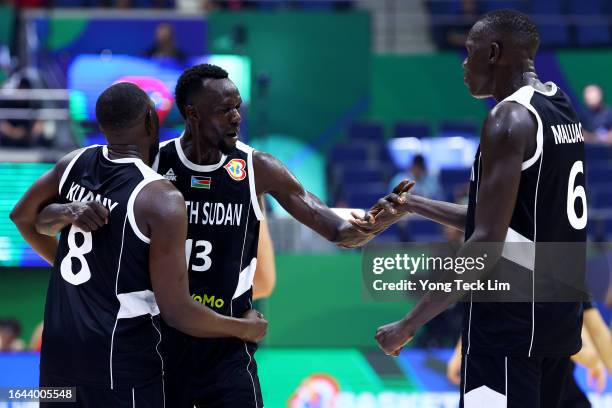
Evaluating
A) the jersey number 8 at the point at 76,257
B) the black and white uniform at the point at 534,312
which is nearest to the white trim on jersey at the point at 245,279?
the jersey number 8 at the point at 76,257

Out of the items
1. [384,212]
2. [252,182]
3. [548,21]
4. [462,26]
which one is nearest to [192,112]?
[252,182]

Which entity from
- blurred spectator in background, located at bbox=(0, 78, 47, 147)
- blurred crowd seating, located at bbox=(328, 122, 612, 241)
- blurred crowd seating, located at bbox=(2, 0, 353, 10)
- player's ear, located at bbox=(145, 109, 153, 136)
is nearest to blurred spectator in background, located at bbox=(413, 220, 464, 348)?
player's ear, located at bbox=(145, 109, 153, 136)

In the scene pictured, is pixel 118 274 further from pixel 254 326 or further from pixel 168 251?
pixel 254 326

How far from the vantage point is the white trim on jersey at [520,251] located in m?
3.88

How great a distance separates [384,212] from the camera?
187 inches

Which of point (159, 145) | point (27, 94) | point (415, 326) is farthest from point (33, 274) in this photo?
point (27, 94)

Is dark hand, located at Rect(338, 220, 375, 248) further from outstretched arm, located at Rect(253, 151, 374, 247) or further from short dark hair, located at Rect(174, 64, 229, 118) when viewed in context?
short dark hair, located at Rect(174, 64, 229, 118)

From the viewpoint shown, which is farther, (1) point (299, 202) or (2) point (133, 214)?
(1) point (299, 202)

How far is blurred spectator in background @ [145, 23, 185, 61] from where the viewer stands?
493 inches

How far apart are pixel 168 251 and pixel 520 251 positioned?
1.40m

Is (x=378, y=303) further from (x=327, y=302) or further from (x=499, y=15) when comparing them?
(x=499, y=15)

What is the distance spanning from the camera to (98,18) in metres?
14.0

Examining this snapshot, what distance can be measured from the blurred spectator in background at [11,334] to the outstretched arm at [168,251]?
327 cm

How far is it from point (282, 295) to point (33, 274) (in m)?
2.06
